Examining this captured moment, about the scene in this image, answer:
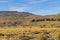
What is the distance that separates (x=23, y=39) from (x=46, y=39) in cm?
350

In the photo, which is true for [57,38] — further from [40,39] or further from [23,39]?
[23,39]

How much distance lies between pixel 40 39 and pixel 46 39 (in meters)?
1.53

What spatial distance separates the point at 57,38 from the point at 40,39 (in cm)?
247

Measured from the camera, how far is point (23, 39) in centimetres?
3347

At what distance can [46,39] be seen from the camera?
114ft

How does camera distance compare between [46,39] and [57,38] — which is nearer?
[57,38]

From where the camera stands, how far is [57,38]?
32438 mm

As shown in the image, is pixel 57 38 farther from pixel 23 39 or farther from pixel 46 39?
pixel 23 39

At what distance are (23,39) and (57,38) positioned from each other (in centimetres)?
476

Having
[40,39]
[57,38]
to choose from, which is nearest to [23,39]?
→ [40,39]
